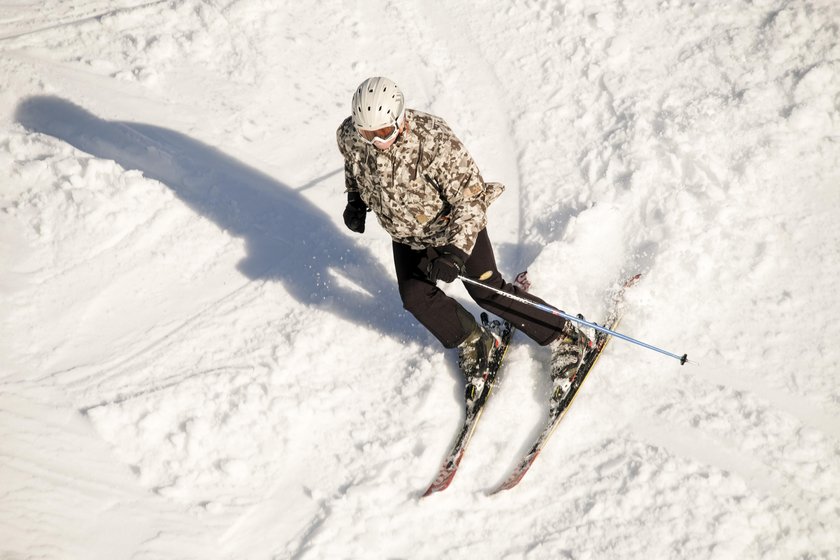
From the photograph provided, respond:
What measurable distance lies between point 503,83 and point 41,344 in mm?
5542

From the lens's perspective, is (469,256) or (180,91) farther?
(180,91)

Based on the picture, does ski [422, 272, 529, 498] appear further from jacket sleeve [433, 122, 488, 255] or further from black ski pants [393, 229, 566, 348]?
jacket sleeve [433, 122, 488, 255]

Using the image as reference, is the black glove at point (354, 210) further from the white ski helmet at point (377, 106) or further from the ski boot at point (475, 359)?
the ski boot at point (475, 359)

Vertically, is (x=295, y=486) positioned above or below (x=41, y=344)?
below

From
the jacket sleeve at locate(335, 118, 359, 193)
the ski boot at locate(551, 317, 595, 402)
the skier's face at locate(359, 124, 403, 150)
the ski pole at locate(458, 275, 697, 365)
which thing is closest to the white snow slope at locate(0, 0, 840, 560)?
the ski boot at locate(551, 317, 595, 402)

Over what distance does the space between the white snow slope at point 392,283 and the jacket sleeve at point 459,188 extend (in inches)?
56.1

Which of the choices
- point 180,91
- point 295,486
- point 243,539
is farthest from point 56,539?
point 180,91

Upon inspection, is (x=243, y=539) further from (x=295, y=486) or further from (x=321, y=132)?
(x=321, y=132)

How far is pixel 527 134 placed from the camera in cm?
693

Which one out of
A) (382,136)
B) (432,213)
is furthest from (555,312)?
(382,136)

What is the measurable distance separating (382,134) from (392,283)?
2307 millimetres

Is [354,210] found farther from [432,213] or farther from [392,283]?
[392,283]

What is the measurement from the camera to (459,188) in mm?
4191

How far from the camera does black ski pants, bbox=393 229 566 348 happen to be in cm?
462
